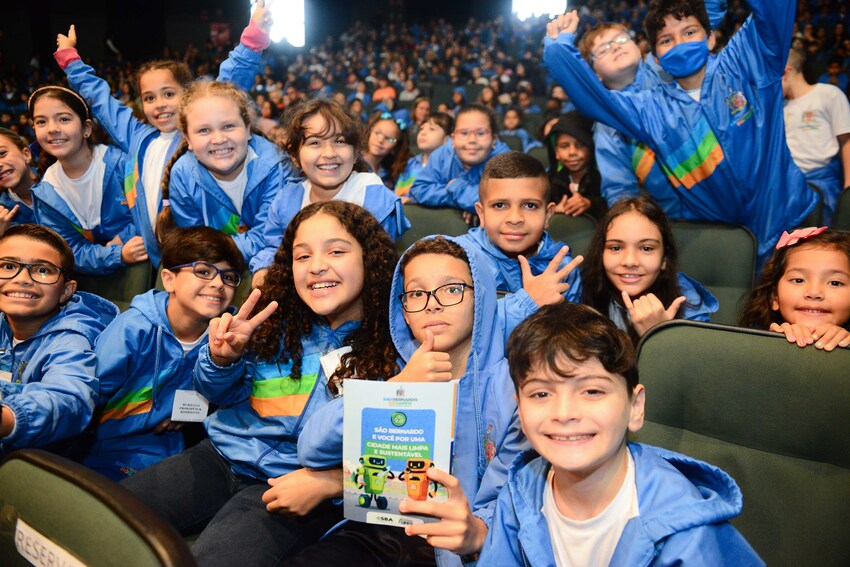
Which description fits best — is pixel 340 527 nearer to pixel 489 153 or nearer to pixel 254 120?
pixel 254 120

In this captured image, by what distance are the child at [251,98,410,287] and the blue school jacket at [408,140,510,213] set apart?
3.13 feet

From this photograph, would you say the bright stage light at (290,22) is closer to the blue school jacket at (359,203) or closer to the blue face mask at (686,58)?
the blue school jacket at (359,203)

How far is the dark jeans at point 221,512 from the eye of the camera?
4.81 ft

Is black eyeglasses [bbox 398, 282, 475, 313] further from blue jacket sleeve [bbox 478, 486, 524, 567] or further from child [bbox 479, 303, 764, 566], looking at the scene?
blue jacket sleeve [bbox 478, 486, 524, 567]

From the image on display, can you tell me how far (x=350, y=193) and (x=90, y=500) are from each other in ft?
6.43

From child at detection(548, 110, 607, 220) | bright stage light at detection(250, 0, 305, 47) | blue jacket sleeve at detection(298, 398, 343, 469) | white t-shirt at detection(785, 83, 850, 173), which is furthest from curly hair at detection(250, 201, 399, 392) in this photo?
bright stage light at detection(250, 0, 305, 47)

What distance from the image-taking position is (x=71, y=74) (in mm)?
3393

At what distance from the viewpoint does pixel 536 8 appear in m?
18.0

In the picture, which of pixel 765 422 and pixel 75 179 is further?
pixel 75 179

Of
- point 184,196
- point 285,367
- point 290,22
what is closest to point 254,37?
point 184,196

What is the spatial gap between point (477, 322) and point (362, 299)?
0.40 m

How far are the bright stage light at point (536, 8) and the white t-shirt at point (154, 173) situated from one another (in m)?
16.1

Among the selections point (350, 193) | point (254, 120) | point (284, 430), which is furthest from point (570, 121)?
point (284, 430)

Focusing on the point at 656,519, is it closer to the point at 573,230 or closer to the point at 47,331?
the point at 573,230
